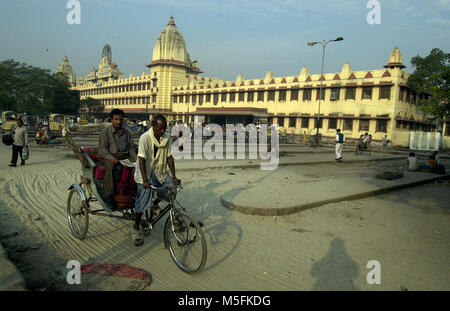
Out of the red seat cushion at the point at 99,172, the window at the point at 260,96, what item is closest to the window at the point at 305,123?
the window at the point at 260,96

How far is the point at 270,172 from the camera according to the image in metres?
11.9

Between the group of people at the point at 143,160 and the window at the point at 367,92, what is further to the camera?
the window at the point at 367,92

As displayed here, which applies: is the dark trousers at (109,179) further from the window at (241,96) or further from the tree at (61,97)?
the tree at (61,97)

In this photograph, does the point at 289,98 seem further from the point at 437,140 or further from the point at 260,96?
the point at 437,140

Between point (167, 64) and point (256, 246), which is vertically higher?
point (167, 64)

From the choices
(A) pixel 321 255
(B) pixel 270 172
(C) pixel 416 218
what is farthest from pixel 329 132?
(A) pixel 321 255

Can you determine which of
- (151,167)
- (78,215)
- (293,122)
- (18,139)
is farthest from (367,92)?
(78,215)

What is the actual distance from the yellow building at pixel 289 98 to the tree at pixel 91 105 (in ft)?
33.9

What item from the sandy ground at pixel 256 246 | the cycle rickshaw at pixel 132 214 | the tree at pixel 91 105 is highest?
the tree at pixel 91 105

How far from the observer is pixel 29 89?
4288cm

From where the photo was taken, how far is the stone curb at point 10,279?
2.79 m

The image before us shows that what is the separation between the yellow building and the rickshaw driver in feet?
96.1

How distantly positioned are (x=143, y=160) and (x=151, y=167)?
24cm
